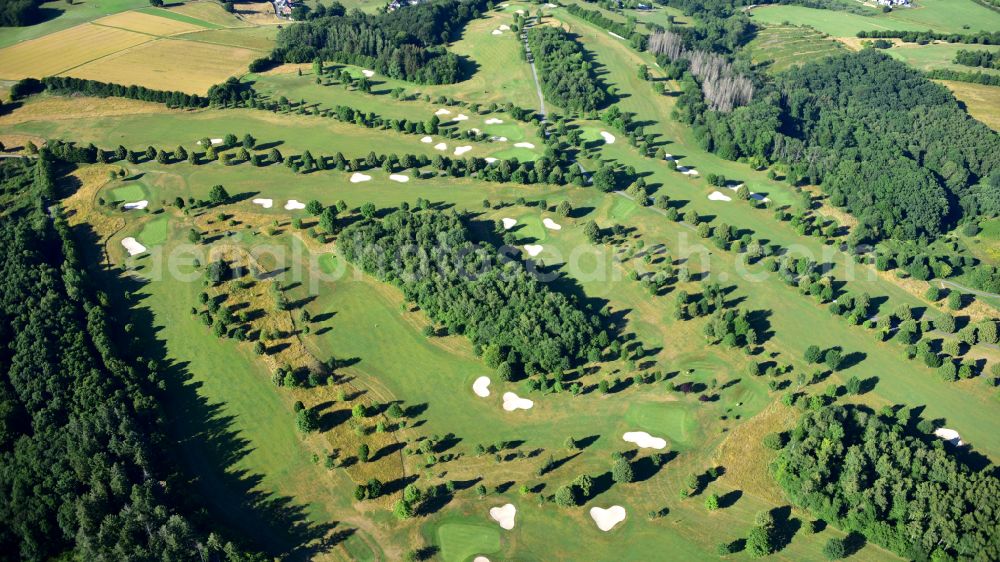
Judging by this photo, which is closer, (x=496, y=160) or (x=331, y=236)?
(x=331, y=236)

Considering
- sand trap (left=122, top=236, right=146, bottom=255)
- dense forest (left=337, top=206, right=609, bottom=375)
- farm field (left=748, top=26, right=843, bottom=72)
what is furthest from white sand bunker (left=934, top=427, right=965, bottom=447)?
farm field (left=748, top=26, right=843, bottom=72)

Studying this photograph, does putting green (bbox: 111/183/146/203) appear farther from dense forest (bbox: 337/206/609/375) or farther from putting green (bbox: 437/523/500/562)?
putting green (bbox: 437/523/500/562)

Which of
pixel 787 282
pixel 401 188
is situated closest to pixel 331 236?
pixel 401 188

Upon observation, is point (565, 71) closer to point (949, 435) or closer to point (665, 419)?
point (665, 419)

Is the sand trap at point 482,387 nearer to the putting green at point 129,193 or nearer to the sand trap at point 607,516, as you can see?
the sand trap at point 607,516

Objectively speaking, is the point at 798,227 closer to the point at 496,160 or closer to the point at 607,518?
the point at 496,160

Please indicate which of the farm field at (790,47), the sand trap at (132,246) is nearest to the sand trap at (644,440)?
the sand trap at (132,246)
